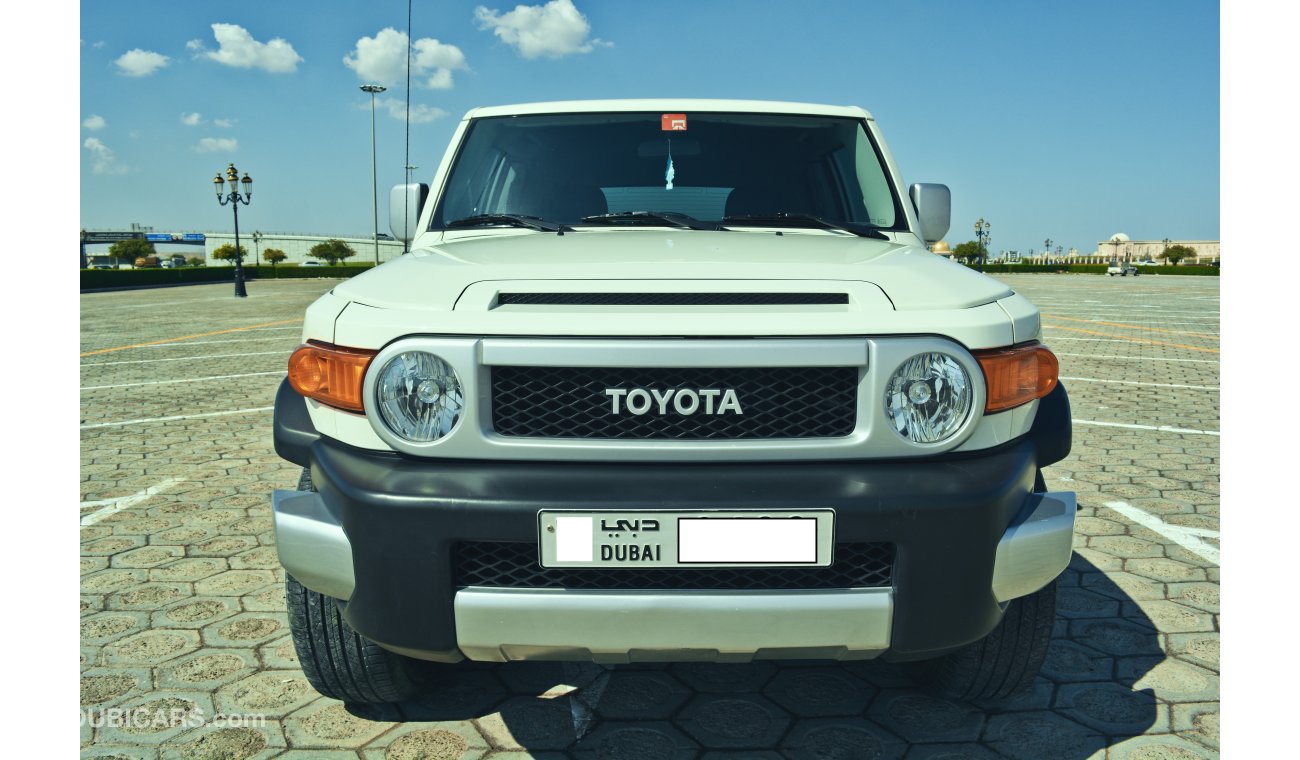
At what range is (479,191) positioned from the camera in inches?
140

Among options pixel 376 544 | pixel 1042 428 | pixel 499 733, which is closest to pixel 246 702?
pixel 499 733

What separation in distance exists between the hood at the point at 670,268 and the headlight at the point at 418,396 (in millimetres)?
143

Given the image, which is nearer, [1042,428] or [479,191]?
[1042,428]

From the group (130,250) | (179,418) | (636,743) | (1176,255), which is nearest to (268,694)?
(636,743)

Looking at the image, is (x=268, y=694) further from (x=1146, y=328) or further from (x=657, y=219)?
(x=1146, y=328)

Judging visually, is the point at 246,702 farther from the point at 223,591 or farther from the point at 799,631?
the point at 799,631

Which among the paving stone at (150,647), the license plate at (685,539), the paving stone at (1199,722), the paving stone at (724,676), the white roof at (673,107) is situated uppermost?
the white roof at (673,107)

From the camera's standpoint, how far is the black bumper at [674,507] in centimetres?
200

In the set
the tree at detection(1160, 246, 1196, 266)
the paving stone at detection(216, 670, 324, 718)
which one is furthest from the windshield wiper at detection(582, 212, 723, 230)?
the tree at detection(1160, 246, 1196, 266)

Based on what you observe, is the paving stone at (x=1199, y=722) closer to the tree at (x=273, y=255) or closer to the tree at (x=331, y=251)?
the tree at (x=331, y=251)

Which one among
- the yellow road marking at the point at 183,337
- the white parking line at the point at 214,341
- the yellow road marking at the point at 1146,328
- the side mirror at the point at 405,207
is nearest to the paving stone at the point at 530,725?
the side mirror at the point at 405,207

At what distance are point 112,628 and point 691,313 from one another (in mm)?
2700

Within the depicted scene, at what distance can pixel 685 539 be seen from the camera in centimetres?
201

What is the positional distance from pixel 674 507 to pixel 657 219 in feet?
4.84
